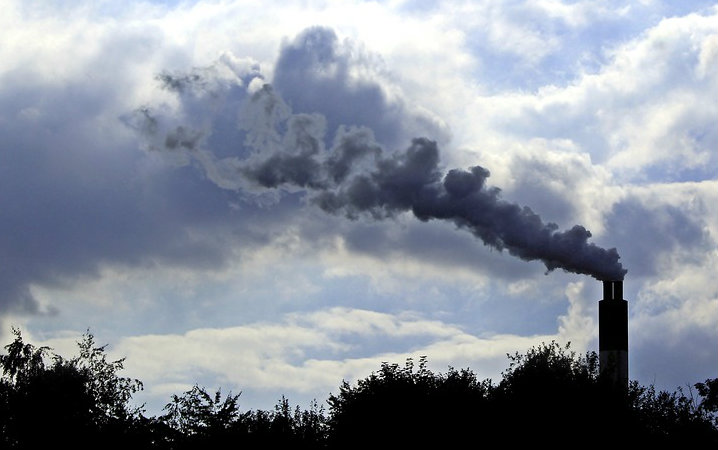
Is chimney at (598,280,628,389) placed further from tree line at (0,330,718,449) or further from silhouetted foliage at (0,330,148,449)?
silhouetted foliage at (0,330,148,449)

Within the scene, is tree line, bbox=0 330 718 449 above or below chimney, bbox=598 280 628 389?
below

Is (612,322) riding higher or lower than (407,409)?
higher

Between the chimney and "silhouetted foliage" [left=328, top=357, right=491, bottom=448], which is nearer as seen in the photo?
"silhouetted foliage" [left=328, top=357, right=491, bottom=448]

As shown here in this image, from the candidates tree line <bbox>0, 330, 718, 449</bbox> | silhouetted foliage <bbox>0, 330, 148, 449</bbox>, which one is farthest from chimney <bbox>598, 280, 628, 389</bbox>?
silhouetted foliage <bbox>0, 330, 148, 449</bbox>

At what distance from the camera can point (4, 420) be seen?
6100 centimetres

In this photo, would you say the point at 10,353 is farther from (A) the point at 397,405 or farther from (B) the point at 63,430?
(A) the point at 397,405

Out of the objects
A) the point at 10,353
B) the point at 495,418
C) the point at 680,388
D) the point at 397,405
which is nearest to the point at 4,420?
the point at 10,353

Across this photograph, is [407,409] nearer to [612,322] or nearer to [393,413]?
[393,413]

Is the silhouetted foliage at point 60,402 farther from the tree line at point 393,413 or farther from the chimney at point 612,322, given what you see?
the chimney at point 612,322

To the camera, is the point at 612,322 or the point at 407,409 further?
the point at 612,322

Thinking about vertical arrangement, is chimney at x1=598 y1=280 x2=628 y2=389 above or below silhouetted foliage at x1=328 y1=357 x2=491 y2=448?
above

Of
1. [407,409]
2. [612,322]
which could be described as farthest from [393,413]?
Answer: [612,322]

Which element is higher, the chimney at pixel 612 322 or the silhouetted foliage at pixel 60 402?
the chimney at pixel 612 322

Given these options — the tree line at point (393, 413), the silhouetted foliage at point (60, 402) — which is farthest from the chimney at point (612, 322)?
the silhouetted foliage at point (60, 402)
